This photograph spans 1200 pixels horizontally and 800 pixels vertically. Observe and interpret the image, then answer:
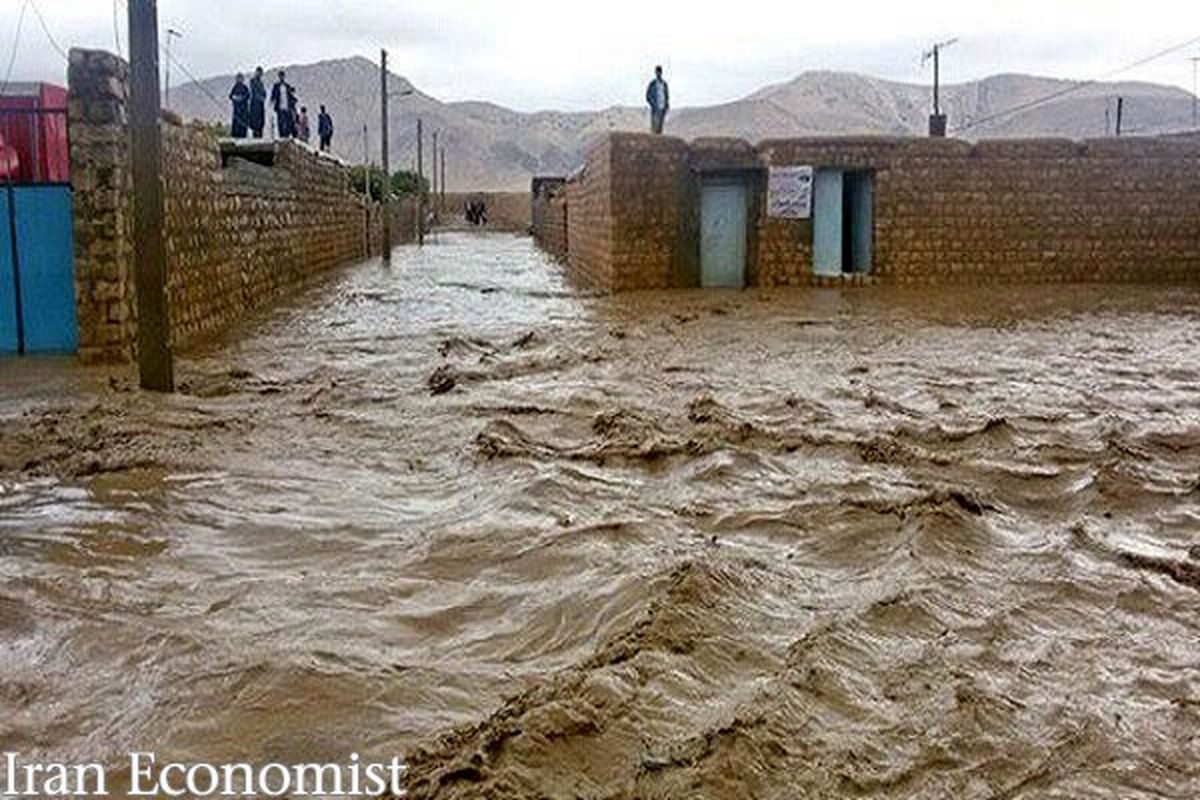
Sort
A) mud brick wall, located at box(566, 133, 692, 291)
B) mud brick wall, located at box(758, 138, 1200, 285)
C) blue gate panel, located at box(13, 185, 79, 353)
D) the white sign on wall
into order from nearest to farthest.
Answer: blue gate panel, located at box(13, 185, 79, 353) → mud brick wall, located at box(566, 133, 692, 291) → the white sign on wall → mud brick wall, located at box(758, 138, 1200, 285)

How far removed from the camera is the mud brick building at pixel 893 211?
1744 cm

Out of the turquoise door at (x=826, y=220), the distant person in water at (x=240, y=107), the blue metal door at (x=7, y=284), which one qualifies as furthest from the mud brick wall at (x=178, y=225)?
the turquoise door at (x=826, y=220)

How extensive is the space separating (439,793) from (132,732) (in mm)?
873

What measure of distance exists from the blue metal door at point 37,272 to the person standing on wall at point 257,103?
14.5 meters

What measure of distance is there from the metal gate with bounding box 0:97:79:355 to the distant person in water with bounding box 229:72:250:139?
13520mm

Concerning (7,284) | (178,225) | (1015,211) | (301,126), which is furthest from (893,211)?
(301,126)

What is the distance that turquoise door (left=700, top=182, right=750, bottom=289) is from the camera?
1777cm

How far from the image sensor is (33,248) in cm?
960

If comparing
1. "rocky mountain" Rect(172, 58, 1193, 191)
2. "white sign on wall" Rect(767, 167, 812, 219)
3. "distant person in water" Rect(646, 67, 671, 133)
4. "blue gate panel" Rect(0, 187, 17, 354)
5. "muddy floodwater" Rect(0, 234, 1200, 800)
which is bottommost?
"muddy floodwater" Rect(0, 234, 1200, 800)

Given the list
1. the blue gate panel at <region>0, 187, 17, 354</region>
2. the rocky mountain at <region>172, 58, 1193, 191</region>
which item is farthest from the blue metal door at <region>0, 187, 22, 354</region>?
the rocky mountain at <region>172, 58, 1193, 191</region>

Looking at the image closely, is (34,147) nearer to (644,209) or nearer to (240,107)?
(644,209)

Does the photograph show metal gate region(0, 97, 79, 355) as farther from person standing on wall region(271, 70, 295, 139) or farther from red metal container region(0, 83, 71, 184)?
person standing on wall region(271, 70, 295, 139)

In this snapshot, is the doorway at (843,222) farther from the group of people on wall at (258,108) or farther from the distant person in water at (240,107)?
the distant person in water at (240,107)

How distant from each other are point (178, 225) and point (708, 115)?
114 meters
